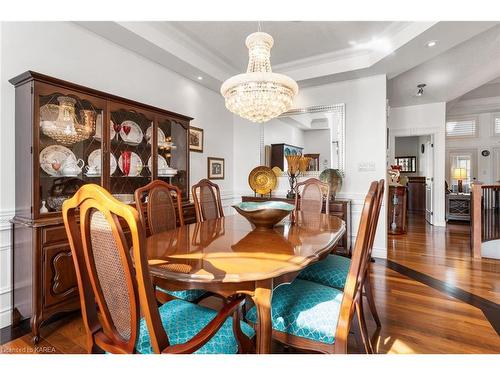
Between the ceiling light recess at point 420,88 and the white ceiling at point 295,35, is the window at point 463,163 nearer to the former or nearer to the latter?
the ceiling light recess at point 420,88

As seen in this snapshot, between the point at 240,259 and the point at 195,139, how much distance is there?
289 centimetres

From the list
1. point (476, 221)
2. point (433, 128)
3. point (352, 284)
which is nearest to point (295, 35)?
point (352, 284)

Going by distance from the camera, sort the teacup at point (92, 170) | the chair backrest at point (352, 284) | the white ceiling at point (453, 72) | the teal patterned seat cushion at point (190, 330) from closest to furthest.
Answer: the teal patterned seat cushion at point (190, 330)
the chair backrest at point (352, 284)
the teacup at point (92, 170)
the white ceiling at point (453, 72)

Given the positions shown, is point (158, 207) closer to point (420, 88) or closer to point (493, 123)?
point (420, 88)

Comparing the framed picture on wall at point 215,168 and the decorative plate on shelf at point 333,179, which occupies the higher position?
the framed picture on wall at point 215,168

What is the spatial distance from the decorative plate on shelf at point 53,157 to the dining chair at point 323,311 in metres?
1.81

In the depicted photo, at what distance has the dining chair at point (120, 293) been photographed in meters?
0.85

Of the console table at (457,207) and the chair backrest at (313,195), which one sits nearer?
the chair backrest at (313,195)

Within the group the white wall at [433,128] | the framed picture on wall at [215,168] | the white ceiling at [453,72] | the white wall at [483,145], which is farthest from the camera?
the white wall at [483,145]

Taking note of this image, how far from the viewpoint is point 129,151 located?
109 inches

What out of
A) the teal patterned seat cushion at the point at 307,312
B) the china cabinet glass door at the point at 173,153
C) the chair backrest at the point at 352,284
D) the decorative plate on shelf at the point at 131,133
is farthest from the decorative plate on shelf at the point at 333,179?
the chair backrest at the point at 352,284

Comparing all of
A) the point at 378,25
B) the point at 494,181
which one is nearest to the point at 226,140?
the point at 378,25
